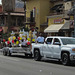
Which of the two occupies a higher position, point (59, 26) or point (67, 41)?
point (59, 26)

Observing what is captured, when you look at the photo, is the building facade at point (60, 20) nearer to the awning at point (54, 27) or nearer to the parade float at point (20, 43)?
the awning at point (54, 27)

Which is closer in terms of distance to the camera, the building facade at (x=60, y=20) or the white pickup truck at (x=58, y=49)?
the white pickup truck at (x=58, y=49)

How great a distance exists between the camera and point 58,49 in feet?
52.6

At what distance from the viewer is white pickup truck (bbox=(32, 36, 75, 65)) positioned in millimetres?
15023

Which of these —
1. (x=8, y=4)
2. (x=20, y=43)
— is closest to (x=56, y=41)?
(x=20, y=43)

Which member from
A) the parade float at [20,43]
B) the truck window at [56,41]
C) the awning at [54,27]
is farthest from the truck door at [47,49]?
the awning at [54,27]

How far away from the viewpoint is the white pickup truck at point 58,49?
15023mm

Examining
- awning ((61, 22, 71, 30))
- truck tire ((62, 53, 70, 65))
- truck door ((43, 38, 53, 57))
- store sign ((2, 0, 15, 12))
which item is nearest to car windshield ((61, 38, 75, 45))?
truck tire ((62, 53, 70, 65))

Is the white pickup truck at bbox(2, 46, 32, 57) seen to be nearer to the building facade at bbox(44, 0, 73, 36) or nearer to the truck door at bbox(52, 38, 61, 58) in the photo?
the truck door at bbox(52, 38, 61, 58)

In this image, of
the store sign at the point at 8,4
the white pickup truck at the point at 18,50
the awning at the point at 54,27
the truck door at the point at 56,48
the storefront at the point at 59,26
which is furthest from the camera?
the store sign at the point at 8,4

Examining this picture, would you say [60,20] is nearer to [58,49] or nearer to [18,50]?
[18,50]

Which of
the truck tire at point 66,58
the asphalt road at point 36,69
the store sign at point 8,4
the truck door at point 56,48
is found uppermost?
the store sign at point 8,4

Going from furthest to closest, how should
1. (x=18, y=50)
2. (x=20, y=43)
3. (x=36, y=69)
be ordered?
(x=20, y=43) < (x=18, y=50) < (x=36, y=69)

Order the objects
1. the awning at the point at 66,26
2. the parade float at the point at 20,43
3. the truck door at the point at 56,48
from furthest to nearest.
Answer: the awning at the point at 66,26 < the parade float at the point at 20,43 < the truck door at the point at 56,48
